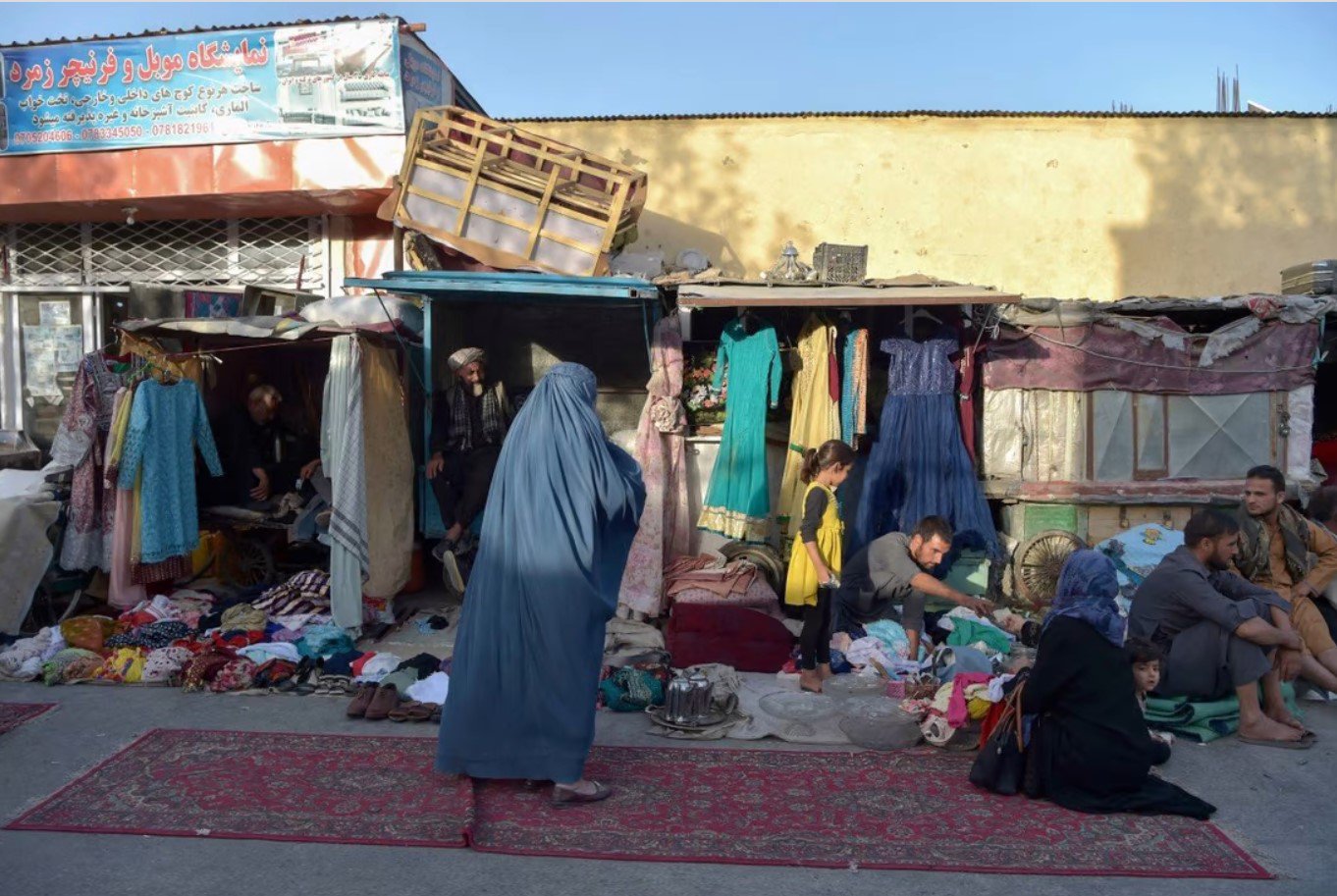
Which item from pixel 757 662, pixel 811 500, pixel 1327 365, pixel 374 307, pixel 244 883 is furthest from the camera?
pixel 1327 365

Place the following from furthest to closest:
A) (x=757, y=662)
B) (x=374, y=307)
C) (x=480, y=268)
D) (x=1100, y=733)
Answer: (x=480, y=268), (x=374, y=307), (x=757, y=662), (x=1100, y=733)

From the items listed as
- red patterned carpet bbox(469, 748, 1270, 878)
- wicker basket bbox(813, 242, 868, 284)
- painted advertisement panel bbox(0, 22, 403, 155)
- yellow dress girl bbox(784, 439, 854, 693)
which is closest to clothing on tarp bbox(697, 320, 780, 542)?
wicker basket bbox(813, 242, 868, 284)

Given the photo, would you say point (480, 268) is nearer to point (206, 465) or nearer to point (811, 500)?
point (206, 465)

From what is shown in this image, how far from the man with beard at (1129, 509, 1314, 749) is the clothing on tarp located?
8.83ft

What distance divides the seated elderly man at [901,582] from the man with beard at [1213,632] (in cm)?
103

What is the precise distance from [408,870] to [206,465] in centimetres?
505

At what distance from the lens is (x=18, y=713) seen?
17.9 feet

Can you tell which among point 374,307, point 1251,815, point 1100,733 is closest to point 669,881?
point 1100,733

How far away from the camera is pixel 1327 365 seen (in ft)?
31.4

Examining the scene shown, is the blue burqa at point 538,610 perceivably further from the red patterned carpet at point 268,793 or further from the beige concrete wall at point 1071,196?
the beige concrete wall at point 1071,196

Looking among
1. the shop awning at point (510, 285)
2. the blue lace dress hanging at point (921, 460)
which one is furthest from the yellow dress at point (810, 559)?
the shop awning at point (510, 285)

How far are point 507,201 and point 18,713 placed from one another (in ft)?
15.4

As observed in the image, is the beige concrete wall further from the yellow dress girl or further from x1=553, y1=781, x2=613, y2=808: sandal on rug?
x1=553, y1=781, x2=613, y2=808: sandal on rug

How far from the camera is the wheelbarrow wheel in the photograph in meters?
8.20
